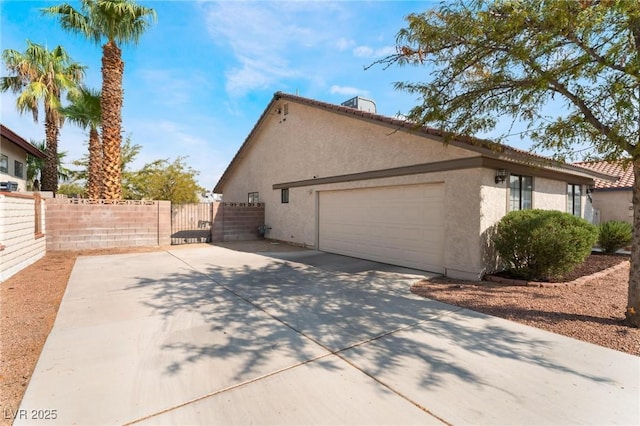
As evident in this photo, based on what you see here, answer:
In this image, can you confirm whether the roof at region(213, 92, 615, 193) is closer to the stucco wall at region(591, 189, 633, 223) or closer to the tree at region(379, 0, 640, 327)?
the tree at region(379, 0, 640, 327)

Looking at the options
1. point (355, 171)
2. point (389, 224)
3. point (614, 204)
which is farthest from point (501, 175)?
point (614, 204)

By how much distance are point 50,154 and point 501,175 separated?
848 inches

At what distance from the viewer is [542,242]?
21.2ft

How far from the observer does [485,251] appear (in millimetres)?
7223

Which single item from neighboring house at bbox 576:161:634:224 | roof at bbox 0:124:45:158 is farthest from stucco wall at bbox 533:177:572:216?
roof at bbox 0:124:45:158

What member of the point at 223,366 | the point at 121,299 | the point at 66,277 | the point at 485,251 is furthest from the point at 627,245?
the point at 66,277

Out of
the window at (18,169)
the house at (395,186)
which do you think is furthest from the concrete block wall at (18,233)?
the house at (395,186)

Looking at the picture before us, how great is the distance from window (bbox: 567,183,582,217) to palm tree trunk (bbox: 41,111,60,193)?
24532 mm

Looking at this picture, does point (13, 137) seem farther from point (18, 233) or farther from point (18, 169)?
point (18, 233)

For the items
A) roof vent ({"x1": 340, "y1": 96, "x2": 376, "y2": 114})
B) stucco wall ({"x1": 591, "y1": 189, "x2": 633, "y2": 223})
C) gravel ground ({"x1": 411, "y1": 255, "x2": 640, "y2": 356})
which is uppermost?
roof vent ({"x1": 340, "y1": 96, "x2": 376, "y2": 114})

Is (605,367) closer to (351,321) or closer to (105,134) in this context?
(351,321)

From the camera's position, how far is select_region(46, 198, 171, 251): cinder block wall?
37.3 feet

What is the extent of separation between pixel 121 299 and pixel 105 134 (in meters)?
10.2

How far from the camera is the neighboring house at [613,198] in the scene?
49.4ft
